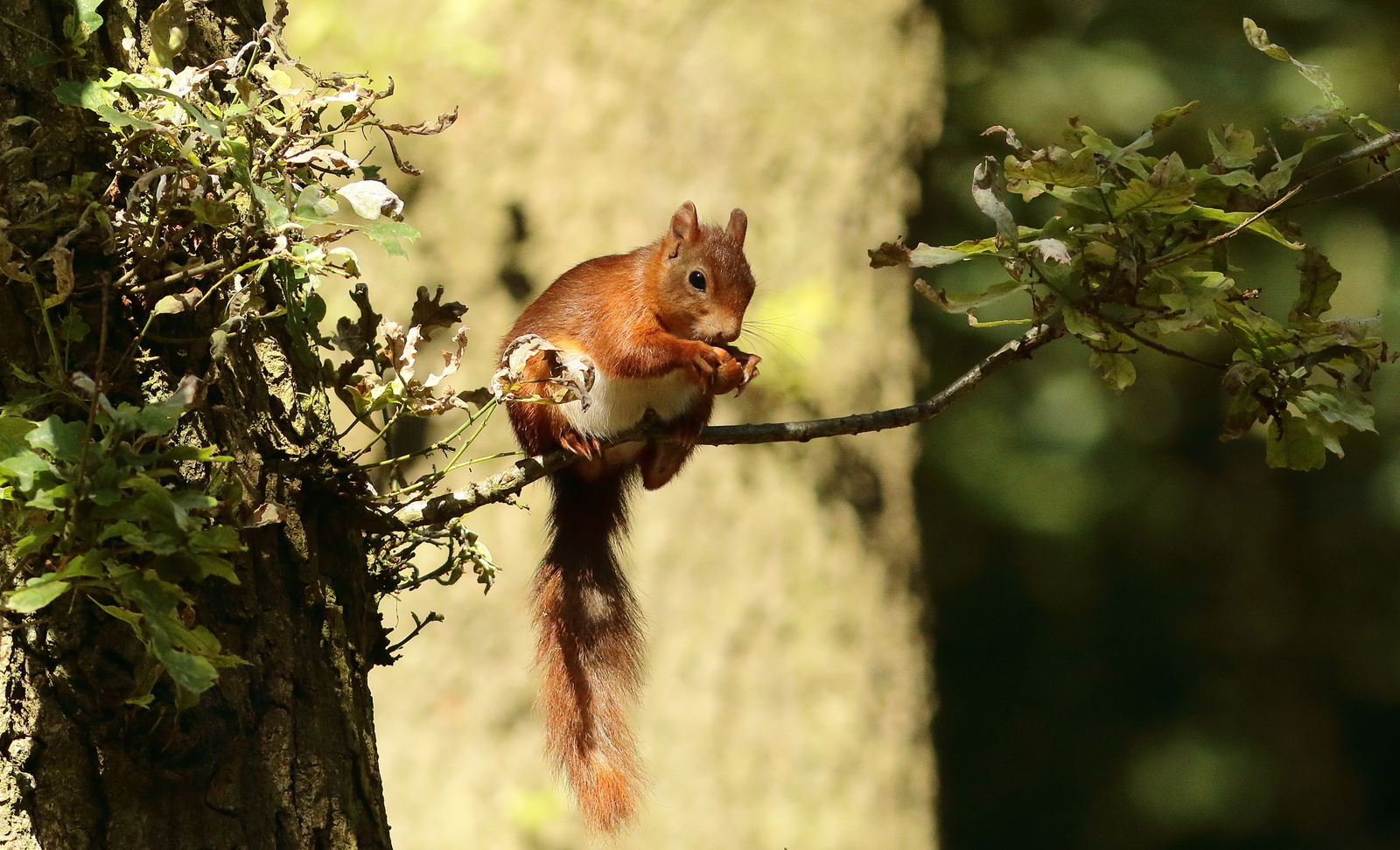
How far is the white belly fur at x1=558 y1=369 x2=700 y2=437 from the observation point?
167 cm

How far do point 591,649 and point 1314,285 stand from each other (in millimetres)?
893

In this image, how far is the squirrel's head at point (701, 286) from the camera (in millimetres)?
1705

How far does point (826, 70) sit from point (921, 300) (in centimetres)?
74

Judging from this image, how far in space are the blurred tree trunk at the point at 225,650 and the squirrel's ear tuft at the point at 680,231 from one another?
708 millimetres

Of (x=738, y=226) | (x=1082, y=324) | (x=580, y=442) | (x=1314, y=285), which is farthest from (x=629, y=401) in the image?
(x=1314, y=285)

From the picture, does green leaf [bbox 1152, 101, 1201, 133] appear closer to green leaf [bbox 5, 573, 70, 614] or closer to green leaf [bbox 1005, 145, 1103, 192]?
green leaf [bbox 1005, 145, 1103, 192]

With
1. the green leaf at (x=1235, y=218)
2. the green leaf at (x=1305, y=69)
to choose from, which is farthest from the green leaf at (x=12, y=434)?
the green leaf at (x=1305, y=69)

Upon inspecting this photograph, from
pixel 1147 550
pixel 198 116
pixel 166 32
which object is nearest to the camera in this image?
pixel 198 116

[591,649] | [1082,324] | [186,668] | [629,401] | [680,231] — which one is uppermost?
[680,231]

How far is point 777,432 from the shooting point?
1307mm

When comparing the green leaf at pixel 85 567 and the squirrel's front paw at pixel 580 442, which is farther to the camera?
the squirrel's front paw at pixel 580 442

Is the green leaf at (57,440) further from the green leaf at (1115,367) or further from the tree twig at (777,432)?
the green leaf at (1115,367)

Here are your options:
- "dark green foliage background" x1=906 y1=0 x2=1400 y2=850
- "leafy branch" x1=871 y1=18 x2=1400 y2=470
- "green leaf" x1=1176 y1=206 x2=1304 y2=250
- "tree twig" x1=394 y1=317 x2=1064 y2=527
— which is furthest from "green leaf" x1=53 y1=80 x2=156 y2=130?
"dark green foliage background" x1=906 y1=0 x2=1400 y2=850

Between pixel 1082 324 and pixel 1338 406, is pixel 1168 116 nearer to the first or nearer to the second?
pixel 1082 324
